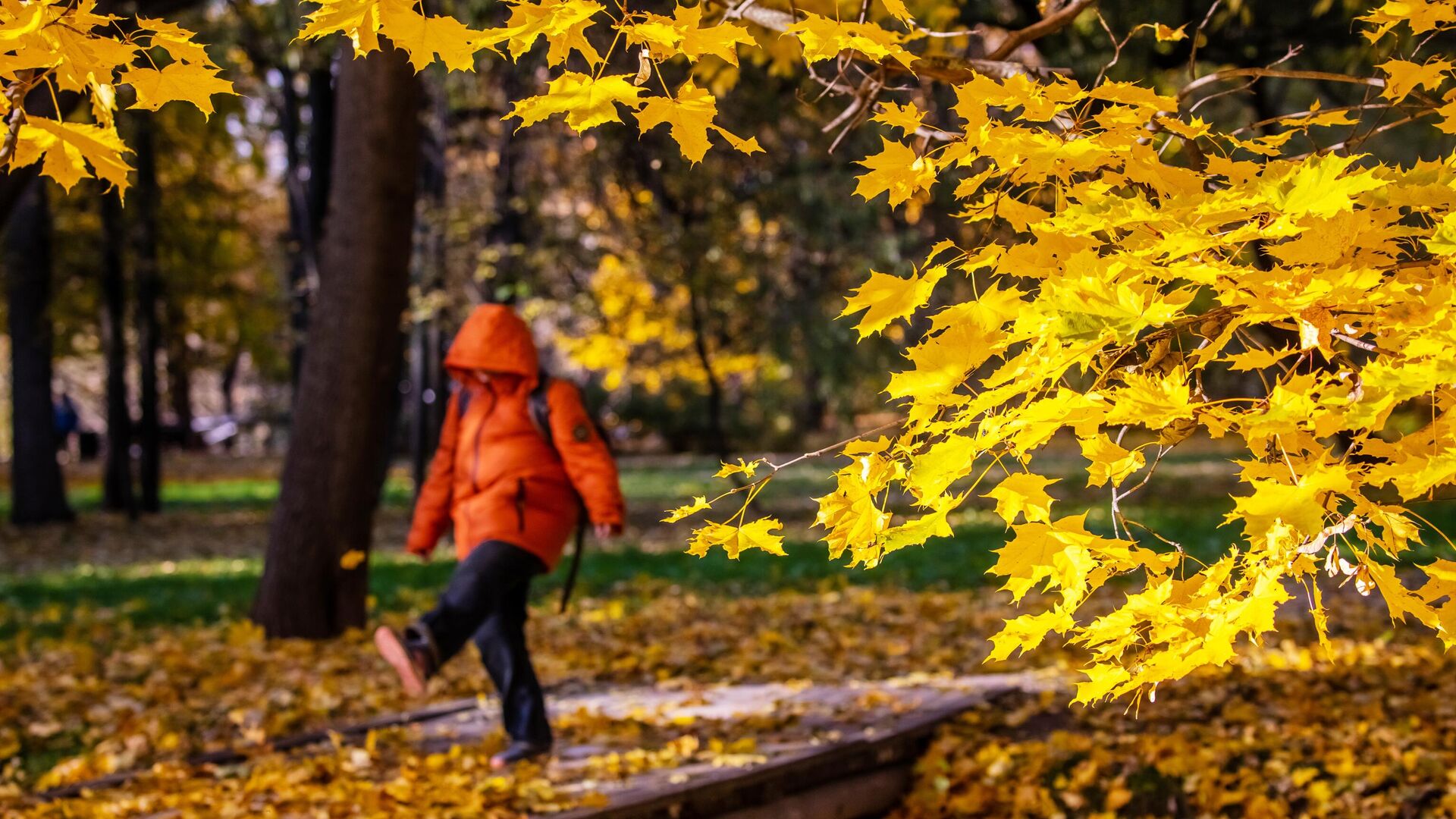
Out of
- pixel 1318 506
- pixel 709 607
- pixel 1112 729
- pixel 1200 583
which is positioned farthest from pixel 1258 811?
pixel 709 607

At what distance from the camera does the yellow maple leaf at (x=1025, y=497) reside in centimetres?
233

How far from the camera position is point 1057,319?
6.93ft

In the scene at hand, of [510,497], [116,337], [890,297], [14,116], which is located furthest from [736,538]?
[116,337]

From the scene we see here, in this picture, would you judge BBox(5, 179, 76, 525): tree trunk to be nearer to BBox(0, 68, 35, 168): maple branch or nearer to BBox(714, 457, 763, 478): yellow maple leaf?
BBox(0, 68, 35, 168): maple branch

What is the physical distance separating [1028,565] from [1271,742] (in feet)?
10.5

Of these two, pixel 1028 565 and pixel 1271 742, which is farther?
pixel 1271 742

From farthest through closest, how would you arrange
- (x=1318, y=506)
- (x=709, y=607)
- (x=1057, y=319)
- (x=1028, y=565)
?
(x=709, y=607) → (x=1028, y=565) → (x=1057, y=319) → (x=1318, y=506)

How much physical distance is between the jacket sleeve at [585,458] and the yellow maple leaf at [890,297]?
2.38 m

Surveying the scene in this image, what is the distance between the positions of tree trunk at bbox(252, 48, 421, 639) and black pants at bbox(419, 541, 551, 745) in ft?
9.70

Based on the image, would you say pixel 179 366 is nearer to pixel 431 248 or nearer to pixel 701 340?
pixel 431 248

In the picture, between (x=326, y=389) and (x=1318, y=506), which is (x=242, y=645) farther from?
(x=1318, y=506)

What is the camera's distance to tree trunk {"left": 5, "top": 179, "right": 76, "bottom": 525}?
15250mm

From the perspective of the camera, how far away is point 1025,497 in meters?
2.35

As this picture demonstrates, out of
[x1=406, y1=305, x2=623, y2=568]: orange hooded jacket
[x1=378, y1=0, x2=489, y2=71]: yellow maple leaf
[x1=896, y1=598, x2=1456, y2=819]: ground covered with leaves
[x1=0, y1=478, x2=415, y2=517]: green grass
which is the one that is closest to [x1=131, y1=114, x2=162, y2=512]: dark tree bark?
[x1=0, y1=478, x2=415, y2=517]: green grass
